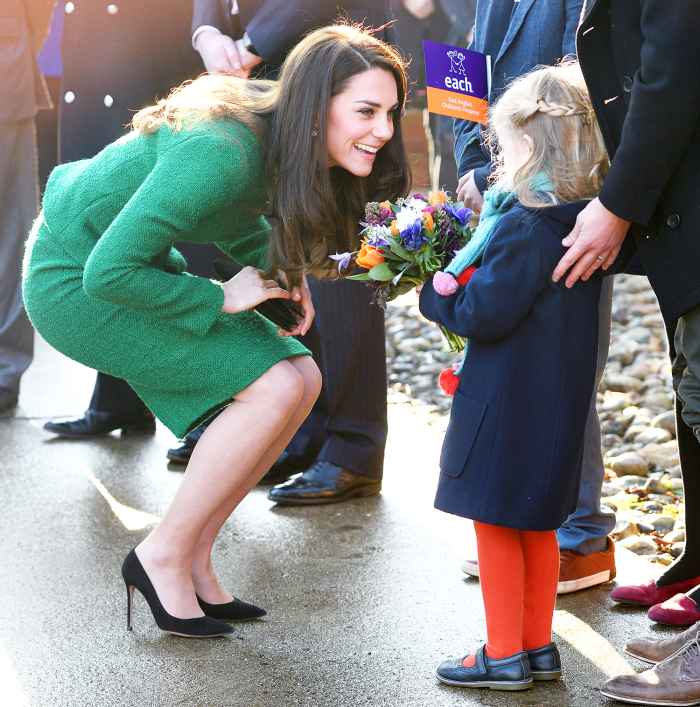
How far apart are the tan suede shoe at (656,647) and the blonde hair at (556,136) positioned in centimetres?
106

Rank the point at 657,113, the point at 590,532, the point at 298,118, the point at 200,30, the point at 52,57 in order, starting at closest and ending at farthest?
the point at 657,113 < the point at 298,118 < the point at 590,532 < the point at 200,30 < the point at 52,57

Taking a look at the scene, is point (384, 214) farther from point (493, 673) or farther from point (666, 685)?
point (666, 685)

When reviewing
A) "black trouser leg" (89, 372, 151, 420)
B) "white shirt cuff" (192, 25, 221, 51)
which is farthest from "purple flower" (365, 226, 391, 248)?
"black trouser leg" (89, 372, 151, 420)

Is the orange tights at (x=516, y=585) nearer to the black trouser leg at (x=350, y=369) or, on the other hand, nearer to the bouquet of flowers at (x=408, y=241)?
the bouquet of flowers at (x=408, y=241)

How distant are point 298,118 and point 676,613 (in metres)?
1.58

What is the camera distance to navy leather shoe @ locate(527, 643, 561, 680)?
294 centimetres

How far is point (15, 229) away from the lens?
5621mm

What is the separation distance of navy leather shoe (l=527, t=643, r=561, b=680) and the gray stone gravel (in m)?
1.14

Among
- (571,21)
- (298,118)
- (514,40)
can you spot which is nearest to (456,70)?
(514,40)

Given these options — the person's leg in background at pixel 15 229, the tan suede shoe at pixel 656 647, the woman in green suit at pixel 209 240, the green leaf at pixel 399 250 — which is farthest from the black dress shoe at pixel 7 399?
the tan suede shoe at pixel 656 647

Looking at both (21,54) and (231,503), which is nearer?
(231,503)

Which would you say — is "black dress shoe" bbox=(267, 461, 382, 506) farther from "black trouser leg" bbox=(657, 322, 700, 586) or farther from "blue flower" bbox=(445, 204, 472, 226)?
"blue flower" bbox=(445, 204, 472, 226)

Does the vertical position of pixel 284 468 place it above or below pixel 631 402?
above

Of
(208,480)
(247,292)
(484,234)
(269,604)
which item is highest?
(484,234)
